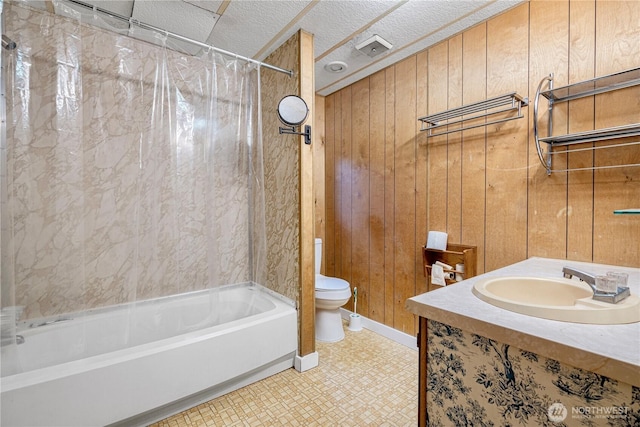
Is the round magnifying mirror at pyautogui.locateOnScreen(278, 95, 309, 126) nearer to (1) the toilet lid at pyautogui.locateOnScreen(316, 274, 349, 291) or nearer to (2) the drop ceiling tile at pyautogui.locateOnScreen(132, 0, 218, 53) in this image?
(2) the drop ceiling tile at pyautogui.locateOnScreen(132, 0, 218, 53)

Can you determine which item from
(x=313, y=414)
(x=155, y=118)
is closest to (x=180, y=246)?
(x=155, y=118)

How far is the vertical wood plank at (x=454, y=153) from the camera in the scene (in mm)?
2029

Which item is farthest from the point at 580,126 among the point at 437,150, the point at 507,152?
the point at 437,150

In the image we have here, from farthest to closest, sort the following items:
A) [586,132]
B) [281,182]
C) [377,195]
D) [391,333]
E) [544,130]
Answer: [377,195]
[391,333]
[281,182]
[544,130]
[586,132]

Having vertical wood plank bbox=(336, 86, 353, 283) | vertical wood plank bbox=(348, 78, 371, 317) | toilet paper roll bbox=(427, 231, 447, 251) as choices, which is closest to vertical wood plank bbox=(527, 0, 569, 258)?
toilet paper roll bbox=(427, 231, 447, 251)

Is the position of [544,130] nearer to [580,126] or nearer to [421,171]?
[580,126]

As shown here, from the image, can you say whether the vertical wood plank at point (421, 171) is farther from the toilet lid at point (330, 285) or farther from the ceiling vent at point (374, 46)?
the toilet lid at point (330, 285)

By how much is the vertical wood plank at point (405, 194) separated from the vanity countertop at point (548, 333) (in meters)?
1.31

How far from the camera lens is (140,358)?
140 cm

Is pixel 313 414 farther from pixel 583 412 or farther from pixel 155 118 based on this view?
pixel 155 118

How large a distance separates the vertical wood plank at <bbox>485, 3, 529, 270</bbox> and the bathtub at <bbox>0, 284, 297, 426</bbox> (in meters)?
1.45

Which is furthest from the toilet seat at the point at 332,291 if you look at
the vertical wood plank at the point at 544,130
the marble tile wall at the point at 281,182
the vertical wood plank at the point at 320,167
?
the vertical wood plank at the point at 544,130

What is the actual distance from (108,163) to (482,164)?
8.00 feet

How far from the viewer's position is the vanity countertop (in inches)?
23.9
